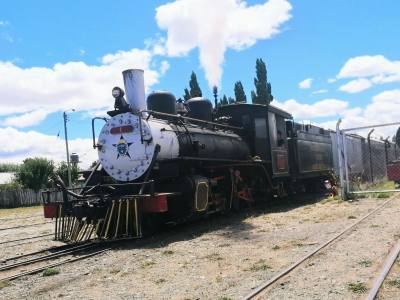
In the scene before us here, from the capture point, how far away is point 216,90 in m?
16.1

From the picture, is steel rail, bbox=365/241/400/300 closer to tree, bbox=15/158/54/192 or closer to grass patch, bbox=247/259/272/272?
grass patch, bbox=247/259/272/272

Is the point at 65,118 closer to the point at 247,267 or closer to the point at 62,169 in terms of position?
the point at 62,169

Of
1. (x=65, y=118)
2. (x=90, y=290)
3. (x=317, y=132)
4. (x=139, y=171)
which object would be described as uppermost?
(x=65, y=118)

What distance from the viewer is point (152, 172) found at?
1059 cm

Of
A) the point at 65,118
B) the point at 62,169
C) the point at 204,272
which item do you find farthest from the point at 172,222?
the point at 62,169

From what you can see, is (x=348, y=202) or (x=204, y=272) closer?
(x=204, y=272)

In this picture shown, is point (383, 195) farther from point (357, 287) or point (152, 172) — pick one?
point (357, 287)

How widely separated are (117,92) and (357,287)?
7.08 meters

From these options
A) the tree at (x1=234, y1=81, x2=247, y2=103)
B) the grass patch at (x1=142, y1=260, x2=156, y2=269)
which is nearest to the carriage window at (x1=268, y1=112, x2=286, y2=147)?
the grass patch at (x1=142, y1=260, x2=156, y2=269)

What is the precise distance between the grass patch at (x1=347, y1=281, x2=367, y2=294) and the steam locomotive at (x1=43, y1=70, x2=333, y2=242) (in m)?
4.69

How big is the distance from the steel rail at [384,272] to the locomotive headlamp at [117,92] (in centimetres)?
636

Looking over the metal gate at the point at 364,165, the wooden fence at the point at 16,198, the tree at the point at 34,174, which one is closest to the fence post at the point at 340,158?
the metal gate at the point at 364,165

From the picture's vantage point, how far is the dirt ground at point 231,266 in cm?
536

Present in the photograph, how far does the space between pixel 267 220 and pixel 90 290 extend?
20.7 feet
